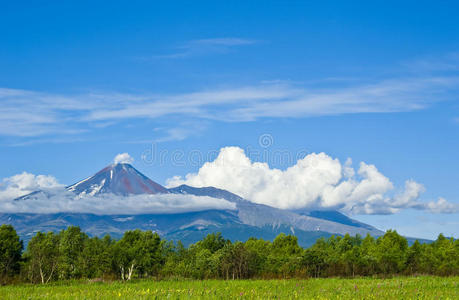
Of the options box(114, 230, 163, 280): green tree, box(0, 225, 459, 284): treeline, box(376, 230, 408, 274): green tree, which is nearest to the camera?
box(0, 225, 459, 284): treeline

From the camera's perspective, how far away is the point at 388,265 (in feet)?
398

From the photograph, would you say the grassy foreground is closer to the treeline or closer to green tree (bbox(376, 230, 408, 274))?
the treeline

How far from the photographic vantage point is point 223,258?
103562 mm

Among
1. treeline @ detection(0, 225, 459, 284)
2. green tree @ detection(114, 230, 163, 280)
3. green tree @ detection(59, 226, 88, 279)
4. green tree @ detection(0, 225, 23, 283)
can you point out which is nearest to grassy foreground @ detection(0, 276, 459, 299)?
treeline @ detection(0, 225, 459, 284)

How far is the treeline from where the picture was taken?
103875 millimetres

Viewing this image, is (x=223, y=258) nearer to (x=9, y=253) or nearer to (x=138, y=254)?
(x=138, y=254)

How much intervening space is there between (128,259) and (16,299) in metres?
93.3

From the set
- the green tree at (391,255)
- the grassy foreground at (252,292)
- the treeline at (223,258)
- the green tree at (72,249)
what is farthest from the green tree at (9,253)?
the green tree at (391,255)

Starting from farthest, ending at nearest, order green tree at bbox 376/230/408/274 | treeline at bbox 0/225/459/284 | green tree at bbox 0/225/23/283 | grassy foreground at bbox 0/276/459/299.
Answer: green tree at bbox 376/230/408/274 < treeline at bbox 0/225/459/284 < green tree at bbox 0/225/23/283 < grassy foreground at bbox 0/276/459/299

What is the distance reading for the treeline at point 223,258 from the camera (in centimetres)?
10388

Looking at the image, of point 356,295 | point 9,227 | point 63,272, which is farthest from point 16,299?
point 9,227

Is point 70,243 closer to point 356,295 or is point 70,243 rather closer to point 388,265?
point 388,265

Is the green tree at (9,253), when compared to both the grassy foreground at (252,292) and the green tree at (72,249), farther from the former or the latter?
the grassy foreground at (252,292)

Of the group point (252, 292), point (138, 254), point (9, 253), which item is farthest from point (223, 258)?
point (252, 292)
